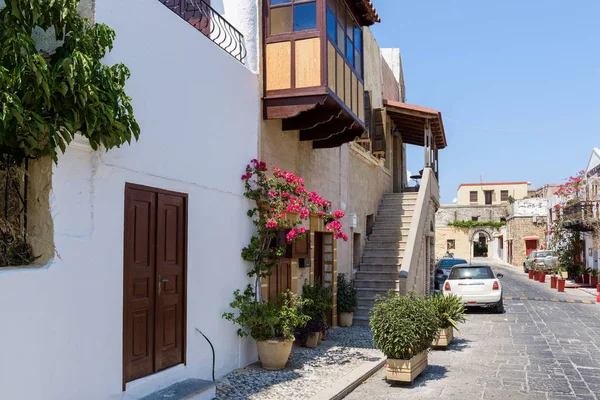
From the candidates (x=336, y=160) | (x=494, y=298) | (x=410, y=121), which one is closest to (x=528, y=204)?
(x=410, y=121)

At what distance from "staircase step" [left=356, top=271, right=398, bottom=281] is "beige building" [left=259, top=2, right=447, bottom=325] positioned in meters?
0.03

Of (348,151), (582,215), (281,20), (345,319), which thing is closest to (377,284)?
(345,319)

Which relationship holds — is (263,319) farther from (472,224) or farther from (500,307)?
(472,224)

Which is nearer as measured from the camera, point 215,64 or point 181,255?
point 181,255

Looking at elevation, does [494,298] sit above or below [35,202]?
below

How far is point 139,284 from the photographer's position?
246 inches

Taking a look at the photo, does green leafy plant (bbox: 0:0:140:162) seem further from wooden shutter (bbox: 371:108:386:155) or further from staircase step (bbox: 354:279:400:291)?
wooden shutter (bbox: 371:108:386:155)

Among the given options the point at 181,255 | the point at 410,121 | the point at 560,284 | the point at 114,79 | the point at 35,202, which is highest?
the point at 410,121

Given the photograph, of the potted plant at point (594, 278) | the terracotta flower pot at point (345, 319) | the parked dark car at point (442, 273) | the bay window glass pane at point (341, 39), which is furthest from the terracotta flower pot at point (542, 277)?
the bay window glass pane at point (341, 39)

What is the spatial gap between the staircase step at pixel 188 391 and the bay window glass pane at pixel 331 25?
578cm

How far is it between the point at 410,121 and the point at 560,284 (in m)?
9.96

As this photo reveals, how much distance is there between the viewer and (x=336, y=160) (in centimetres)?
1346

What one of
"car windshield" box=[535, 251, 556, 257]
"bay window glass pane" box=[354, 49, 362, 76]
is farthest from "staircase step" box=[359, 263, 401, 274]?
"car windshield" box=[535, 251, 556, 257]

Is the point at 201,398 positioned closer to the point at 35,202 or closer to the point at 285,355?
the point at 285,355
